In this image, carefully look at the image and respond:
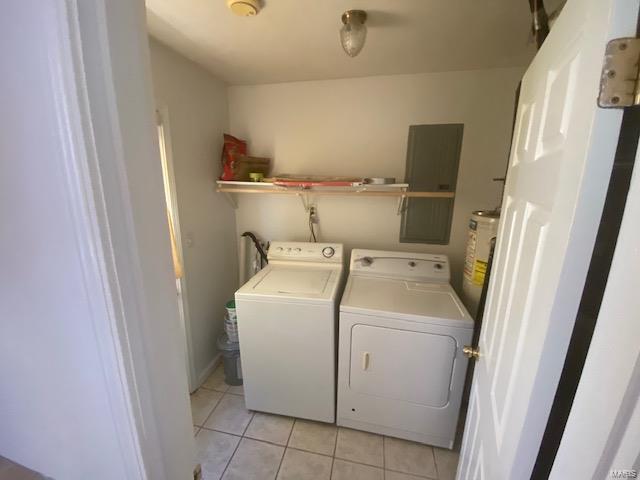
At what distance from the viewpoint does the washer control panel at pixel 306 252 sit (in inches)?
87.2

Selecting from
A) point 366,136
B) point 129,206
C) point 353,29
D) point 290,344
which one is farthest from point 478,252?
point 129,206

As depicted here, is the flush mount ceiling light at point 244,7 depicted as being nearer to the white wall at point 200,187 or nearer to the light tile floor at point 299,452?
the white wall at point 200,187

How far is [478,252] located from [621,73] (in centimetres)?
154

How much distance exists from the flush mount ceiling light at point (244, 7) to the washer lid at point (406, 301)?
1.63 m

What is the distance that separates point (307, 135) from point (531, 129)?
71.7 inches

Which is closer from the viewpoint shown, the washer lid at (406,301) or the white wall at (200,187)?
the washer lid at (406,301)

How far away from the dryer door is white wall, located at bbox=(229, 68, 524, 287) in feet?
3.13

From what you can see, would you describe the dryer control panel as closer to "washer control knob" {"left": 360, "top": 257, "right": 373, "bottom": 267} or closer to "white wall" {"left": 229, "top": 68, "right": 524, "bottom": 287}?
"washer control knob" {"left": 360, "top": 257, "right": 373, "bottom": 267}

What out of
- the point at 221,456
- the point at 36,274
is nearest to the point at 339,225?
the point at 221,456

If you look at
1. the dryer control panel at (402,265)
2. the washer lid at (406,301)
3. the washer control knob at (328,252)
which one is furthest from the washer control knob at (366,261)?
the washer control knob at (328,252)

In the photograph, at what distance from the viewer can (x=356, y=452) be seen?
1701 mm

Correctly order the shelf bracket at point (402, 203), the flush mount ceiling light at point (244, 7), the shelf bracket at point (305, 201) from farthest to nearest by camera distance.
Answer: the shelf bracket at point (305, 201) → the shelf bracket at point (402, 203) → the flush mount ceiling light at point (244, 7)

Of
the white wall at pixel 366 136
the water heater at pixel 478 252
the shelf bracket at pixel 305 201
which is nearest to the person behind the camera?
the water heater at pixel 478 252

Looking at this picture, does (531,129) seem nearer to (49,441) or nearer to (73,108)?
(73,108)
